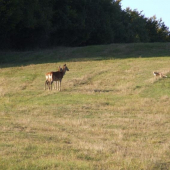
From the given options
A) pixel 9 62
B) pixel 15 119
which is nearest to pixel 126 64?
pixel 9 62

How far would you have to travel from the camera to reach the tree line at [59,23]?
4038 cm

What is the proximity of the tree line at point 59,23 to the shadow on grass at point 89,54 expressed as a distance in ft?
11.6

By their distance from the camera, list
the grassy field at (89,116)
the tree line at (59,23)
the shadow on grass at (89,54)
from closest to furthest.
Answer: the grassy field at (89,116)
the shadow on grass at (89,54)
the tree line at (59,23)

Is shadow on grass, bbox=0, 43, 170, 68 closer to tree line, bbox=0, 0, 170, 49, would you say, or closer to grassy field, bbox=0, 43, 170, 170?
grassy field, bbox=0, 43, 170, 170

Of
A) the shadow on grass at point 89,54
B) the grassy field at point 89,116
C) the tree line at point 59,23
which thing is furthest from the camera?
the tree line at point 59,23

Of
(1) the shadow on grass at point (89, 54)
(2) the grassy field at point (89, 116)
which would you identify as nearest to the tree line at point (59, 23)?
(1) the shadow on grass at point (89, 54)

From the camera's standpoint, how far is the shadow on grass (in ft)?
116

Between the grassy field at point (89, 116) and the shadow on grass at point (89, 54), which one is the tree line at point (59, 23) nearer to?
the shadow on grass at point (89, 54)

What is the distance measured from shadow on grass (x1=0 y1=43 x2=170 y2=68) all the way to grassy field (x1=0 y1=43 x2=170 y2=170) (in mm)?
524

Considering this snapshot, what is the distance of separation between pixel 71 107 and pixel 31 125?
15.5 ft

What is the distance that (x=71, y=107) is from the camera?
1775 centimetres

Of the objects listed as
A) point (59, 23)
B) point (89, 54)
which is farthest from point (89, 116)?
point (59, 23)

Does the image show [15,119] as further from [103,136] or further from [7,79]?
[7,79]

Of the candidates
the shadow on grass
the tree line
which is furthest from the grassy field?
the tree line
